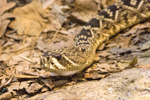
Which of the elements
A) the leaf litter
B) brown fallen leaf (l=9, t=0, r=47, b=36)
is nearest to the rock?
the leaf litter

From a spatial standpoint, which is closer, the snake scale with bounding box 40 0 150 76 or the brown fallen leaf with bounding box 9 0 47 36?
the snake scale with bounding box 40 0 150 76

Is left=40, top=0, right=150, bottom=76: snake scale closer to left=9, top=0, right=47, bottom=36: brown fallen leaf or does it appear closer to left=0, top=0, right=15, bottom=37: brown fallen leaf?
left=9, top=0, right=47, bottom=36: brown fallen leaf

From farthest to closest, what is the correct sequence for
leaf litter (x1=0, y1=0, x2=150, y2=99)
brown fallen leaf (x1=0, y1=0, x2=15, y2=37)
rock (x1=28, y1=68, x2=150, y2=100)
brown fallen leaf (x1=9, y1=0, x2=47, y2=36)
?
brown fallen leaf (x1=9, y1=0, x2=47, y2=36) → brown fallen leaf (x1=0, y1=0, x2=15, y2=37) → leaf litter (x1=0, y1=0, x2=150, y2=99) → rock (x1=28, y1=68, x2=150, y2=100)

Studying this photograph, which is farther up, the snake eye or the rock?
the snake eye

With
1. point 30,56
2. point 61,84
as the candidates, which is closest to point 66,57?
point 61,84

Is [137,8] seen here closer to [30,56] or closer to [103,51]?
[103,51]

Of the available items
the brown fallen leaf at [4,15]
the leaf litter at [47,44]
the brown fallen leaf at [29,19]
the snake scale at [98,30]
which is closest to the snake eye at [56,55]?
the snake scale at [98,30]

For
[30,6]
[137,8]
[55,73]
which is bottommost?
[55,73]

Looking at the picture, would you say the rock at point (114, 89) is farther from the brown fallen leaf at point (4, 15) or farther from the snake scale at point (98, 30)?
the brown fallen leaf at point (4, 15)
